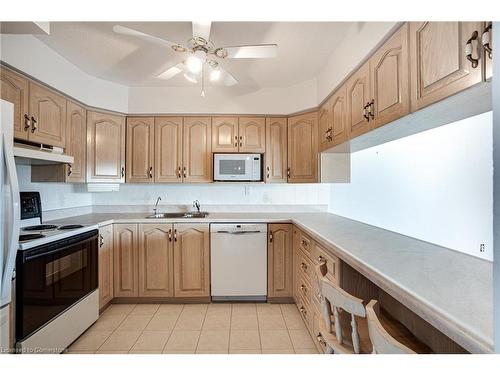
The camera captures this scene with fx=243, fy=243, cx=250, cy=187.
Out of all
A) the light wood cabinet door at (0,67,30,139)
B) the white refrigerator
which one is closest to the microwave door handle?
the white refrigerator

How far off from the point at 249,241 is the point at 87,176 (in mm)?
1837

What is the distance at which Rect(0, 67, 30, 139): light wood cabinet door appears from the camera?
1.70 m

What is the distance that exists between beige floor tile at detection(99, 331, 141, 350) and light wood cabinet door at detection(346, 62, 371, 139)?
2.35m

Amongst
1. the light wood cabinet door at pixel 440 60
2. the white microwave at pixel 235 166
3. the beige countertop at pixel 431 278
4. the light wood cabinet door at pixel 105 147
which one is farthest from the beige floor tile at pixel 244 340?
the light wood cabinet door at pixel 105 147

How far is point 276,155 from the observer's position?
2.88 metres

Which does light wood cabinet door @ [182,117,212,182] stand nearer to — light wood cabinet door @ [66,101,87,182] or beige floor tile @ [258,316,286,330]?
light wood cabinet door @ [66,101,87,182]

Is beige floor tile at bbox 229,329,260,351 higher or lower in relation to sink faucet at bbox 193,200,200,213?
lower

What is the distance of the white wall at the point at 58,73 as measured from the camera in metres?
1.77

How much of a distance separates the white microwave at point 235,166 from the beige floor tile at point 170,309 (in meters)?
1.42

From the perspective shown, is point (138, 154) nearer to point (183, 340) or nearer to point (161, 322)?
point (161, 322)

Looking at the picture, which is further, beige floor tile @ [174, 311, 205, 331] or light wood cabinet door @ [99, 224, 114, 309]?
light wood cabinet door @ [99, 224, 114, 309]

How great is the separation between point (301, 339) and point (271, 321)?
353 millimetres

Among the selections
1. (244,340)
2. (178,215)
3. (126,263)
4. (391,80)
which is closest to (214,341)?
(244,340)

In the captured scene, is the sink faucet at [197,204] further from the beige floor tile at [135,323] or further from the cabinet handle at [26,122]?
the cabinet handle at [26,122]
